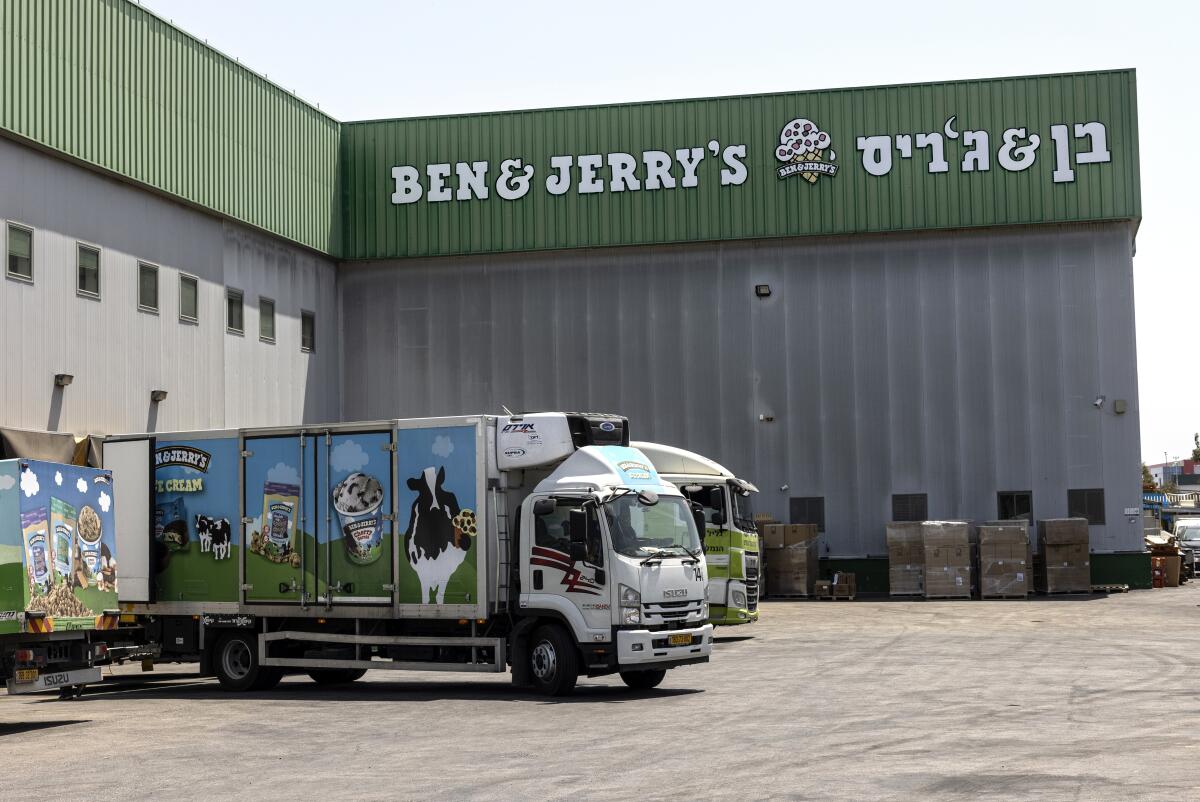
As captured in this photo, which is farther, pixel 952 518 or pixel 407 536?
pixel 952 518

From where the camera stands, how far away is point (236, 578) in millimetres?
19953

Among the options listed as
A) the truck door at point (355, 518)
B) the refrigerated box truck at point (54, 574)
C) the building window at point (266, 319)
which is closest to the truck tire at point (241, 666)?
the truck door at point (355, 518)

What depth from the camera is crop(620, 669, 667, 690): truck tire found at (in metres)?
18.6

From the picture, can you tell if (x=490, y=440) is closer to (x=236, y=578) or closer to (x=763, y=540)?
(x=236, y=578)

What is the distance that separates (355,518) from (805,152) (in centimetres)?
2306

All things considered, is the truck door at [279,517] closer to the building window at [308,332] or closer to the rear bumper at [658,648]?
the rear bumper at [658,648]

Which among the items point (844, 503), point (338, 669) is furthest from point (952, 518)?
point (338, 669)

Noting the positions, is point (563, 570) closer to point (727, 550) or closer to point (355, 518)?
point (355, 518)

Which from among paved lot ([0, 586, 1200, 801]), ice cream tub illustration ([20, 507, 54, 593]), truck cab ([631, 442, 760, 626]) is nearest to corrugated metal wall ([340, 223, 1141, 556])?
truck cab ([631, 442, 760, 626])

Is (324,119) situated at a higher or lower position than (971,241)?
higher

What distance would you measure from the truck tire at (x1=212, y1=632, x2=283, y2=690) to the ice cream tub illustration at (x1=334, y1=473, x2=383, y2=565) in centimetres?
211

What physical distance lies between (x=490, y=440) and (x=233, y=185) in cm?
1760

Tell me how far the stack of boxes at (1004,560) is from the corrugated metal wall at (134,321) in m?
17.5

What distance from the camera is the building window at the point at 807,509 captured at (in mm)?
38750
